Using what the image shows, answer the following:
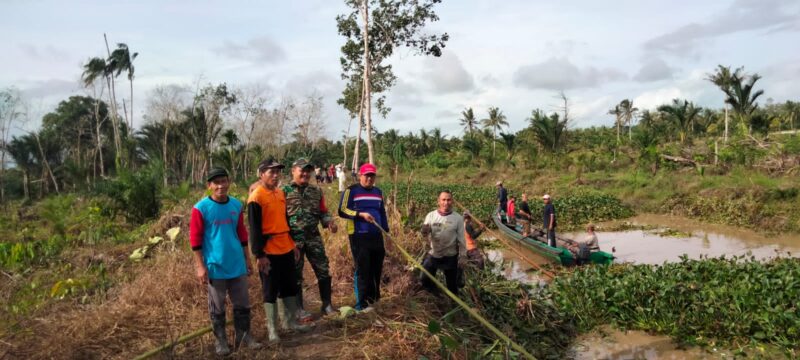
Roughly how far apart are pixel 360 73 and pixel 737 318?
17510 millimetres

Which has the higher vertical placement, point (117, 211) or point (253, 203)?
point (253, 203)

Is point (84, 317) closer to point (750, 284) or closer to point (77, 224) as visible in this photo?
point (750, 284)

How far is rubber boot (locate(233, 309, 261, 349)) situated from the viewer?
396 cm

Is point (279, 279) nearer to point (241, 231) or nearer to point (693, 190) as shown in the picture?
point (241, 231)

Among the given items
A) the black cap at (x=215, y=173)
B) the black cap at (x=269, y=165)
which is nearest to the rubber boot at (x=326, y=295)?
the black cap at (x=269, y=165)

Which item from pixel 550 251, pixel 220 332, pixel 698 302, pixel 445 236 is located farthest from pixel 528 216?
pixel 220 332

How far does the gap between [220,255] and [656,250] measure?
12456 millimetres

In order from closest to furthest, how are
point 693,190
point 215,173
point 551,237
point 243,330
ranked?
point 215,173
point 243,330
point 551,237
point 693,190

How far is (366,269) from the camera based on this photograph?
4.82 metres

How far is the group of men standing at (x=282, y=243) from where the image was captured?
3.78 metres

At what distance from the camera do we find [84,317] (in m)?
4.24

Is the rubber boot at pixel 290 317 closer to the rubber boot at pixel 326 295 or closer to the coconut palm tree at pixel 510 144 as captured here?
the rubber boot at pixel 326 295

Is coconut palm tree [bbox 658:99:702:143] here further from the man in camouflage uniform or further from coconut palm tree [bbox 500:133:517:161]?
the man in camouflage uniform

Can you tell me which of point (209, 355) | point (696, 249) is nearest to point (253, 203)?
point (209, 355)
